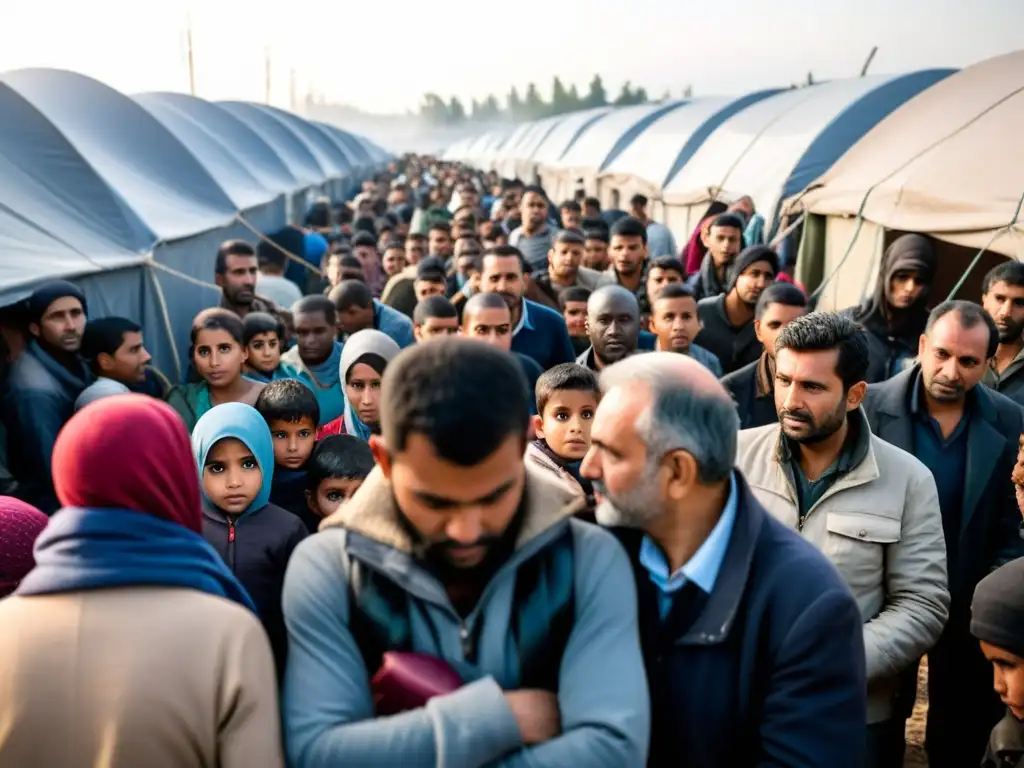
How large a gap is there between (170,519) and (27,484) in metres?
3.32

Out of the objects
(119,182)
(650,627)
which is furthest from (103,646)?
(119,182)

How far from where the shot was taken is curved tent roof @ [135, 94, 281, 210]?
1373cm

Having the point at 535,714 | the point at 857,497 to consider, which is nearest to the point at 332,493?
the point at 857,497

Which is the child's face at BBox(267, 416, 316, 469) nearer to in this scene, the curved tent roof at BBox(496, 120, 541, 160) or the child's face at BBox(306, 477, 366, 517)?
the child's face at BBox(306, 477, 366, 517)

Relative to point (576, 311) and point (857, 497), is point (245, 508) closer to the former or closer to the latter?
point (857, 497)

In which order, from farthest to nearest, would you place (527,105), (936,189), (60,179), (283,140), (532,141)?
1. (527,105)
2. (532,141)
3. (283,140)
4. (60,179)
5. (936,189)

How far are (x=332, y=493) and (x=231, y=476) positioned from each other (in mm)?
570

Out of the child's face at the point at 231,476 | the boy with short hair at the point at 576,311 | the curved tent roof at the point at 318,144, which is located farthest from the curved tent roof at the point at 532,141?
the child's face at the point at 231,476

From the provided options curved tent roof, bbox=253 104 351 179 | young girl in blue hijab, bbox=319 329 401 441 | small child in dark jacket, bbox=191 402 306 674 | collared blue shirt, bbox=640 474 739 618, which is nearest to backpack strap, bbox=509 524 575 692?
collared blue shirt, bbox=640 474 739 618

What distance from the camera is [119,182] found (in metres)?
8.65

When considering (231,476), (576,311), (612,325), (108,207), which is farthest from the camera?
(108,207)

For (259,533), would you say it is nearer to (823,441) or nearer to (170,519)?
(170,519)

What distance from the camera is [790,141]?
11.7 metres

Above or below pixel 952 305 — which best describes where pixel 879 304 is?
below
